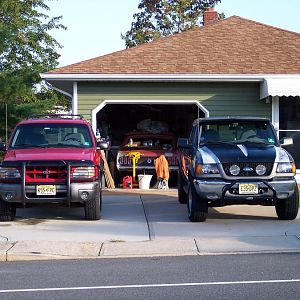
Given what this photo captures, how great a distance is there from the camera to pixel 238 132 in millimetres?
12281

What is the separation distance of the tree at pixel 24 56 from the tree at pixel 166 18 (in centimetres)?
1542

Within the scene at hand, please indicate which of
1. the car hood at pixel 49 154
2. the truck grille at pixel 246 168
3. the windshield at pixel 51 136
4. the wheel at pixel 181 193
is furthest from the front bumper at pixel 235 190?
the wheel at pixel 181 193

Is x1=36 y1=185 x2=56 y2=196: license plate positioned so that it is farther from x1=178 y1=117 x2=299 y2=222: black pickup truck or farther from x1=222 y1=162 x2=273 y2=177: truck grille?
x1=222 y1=162 x2=273 y2=177: truck grille

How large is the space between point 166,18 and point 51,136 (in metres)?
37.0

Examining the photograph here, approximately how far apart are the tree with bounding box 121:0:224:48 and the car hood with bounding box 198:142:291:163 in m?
36.7

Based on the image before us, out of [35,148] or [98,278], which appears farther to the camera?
[35,148]

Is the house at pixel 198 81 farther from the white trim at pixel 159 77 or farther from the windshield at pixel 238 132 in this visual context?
the windshield at pixel 238 132

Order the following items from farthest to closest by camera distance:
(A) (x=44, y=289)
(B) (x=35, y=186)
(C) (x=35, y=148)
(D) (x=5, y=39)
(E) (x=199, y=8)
Result: (E) (x=199, y=8), (D) (x=5, y=39), (C) (x=35, y=148), (B) (x=35, y=186), (A) (x=44, y=289)

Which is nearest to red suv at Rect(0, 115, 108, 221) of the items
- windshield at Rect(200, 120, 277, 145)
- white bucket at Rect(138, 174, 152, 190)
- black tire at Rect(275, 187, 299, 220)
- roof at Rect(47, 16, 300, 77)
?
windshield at Rect(200, 120, 277, 145)

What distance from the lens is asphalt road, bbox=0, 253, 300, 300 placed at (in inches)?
268

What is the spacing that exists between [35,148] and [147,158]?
263 inches

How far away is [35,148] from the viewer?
1227 centimetres

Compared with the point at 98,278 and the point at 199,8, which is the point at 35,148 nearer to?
the point at 98,278

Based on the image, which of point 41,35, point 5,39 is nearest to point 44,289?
point 5,39
